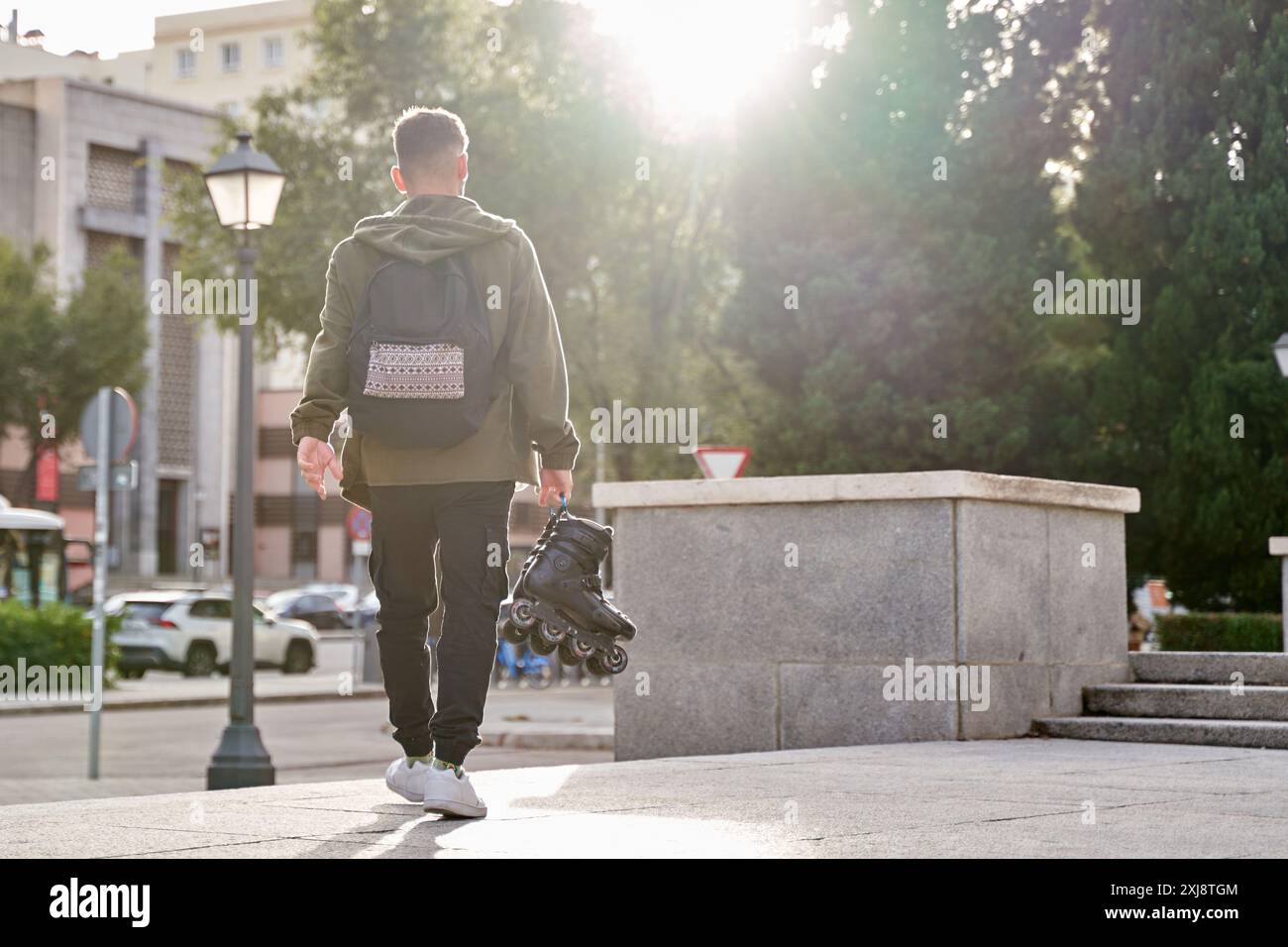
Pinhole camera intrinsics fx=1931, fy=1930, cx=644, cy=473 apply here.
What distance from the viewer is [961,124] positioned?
22.7 m

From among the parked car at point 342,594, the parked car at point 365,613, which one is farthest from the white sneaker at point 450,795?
the parked car at point 342,594

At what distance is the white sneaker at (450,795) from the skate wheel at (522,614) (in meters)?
0.46

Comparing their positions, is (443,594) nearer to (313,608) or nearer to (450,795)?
(450,795)

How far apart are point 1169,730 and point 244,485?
641cm

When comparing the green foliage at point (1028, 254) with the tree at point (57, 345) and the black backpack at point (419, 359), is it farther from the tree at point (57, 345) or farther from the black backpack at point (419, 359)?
the tree at point (57, 345)

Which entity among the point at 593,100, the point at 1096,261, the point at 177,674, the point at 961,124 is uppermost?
the point at 593,100

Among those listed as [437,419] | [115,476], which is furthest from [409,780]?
[115,476]

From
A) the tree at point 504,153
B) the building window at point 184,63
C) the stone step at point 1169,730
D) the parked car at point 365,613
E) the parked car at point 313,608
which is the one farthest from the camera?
the building window at point 184,63

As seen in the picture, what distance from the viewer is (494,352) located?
534 cm

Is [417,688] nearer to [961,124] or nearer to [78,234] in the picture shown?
[961,124]

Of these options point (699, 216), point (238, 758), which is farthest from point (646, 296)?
point (238, 758)

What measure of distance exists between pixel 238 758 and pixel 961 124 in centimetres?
1368

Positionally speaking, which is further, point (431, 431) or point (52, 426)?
point (52, 426)

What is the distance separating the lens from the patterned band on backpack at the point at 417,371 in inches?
203
